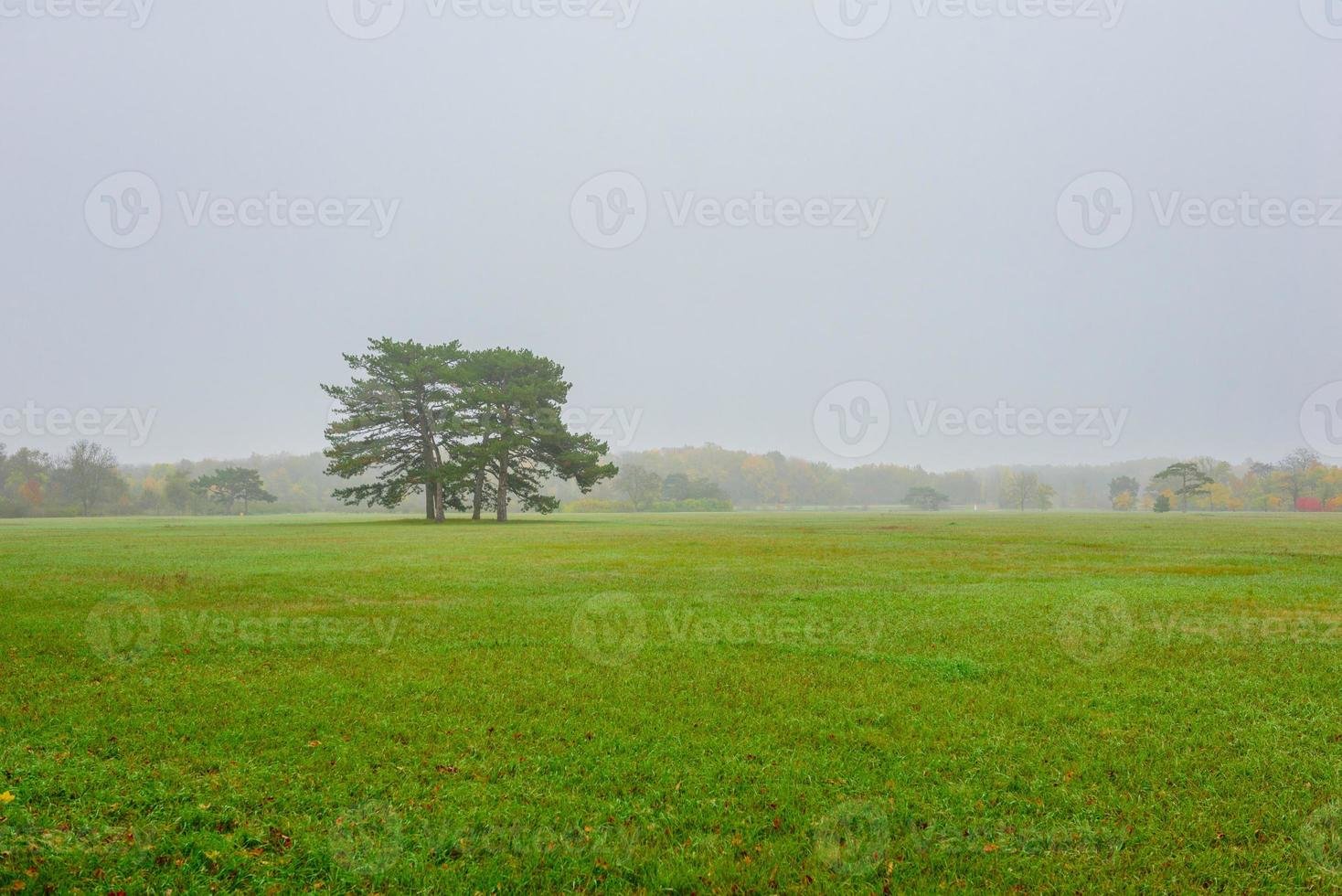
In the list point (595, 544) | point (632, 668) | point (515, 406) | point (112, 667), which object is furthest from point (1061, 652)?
point (515, 406)

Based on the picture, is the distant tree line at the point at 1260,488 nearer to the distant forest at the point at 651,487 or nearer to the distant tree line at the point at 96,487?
the distant forest at the point at 651,487

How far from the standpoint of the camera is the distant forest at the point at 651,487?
4141 inches

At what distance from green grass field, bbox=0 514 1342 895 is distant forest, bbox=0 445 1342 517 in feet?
238

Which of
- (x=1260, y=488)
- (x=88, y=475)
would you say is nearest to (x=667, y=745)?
(x=88, y=475)

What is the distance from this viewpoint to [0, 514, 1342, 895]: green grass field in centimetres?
481

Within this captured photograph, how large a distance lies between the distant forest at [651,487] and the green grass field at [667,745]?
238ft

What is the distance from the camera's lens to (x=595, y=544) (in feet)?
106

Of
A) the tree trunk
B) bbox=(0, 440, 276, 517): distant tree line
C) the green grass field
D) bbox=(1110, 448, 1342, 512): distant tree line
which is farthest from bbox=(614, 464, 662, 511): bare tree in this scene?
the green grass field

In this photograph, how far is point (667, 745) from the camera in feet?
22.3

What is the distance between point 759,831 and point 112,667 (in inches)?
376

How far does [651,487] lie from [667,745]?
126110 millimetres

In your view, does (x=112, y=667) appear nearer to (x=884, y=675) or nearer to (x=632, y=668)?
(x=632, y=668)

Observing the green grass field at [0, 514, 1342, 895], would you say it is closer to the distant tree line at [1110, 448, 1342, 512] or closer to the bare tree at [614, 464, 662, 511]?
the bare tree at [614, 464, 662, 511]

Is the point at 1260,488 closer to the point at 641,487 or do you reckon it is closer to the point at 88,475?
the point at 641,487
